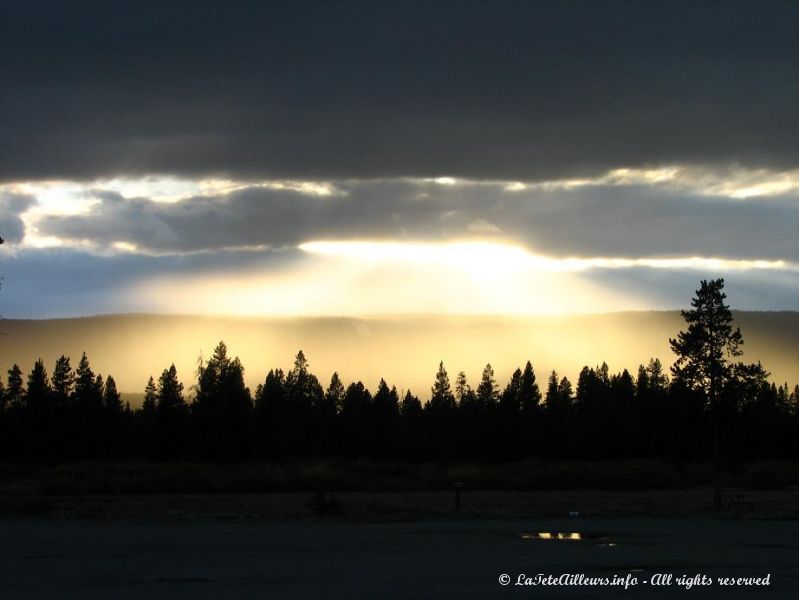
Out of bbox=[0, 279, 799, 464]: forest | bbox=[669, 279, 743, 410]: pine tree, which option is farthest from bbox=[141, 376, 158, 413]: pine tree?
bbox=[669, 279, 743, 410]: pine tree

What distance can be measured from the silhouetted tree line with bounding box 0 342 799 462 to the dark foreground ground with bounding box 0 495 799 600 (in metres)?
80.2

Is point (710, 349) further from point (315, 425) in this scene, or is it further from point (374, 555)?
point (315, 425)

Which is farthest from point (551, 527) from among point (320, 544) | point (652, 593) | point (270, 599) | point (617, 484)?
point (617, 484)

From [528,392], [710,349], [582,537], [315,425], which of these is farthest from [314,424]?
[582,537]

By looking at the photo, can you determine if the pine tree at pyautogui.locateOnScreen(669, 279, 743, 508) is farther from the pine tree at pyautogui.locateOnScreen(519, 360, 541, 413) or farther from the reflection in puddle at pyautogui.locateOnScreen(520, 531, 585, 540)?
the pine tree at pyautogui.locateOnScreen(519, 360, 541, 413)

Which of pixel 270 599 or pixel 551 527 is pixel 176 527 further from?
pixel 270 599

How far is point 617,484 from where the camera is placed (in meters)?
73.6

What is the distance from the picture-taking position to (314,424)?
136250 mm

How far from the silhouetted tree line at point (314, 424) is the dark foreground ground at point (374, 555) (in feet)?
263

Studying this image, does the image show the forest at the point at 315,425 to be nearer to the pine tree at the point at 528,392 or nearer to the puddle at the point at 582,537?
the pine tree at the point at 528,392

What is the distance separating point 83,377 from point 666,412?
65.4 metres

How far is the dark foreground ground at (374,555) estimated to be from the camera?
18.7 meters

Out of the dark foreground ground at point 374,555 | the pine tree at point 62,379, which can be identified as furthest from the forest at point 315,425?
the dark foreground ground at point 374,555

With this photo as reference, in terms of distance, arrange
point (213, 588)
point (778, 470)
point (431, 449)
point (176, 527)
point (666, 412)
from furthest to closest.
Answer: point (431, 449) → point (666, 412) → point (778, 470) → point (176, 527) → point (213, 588)
